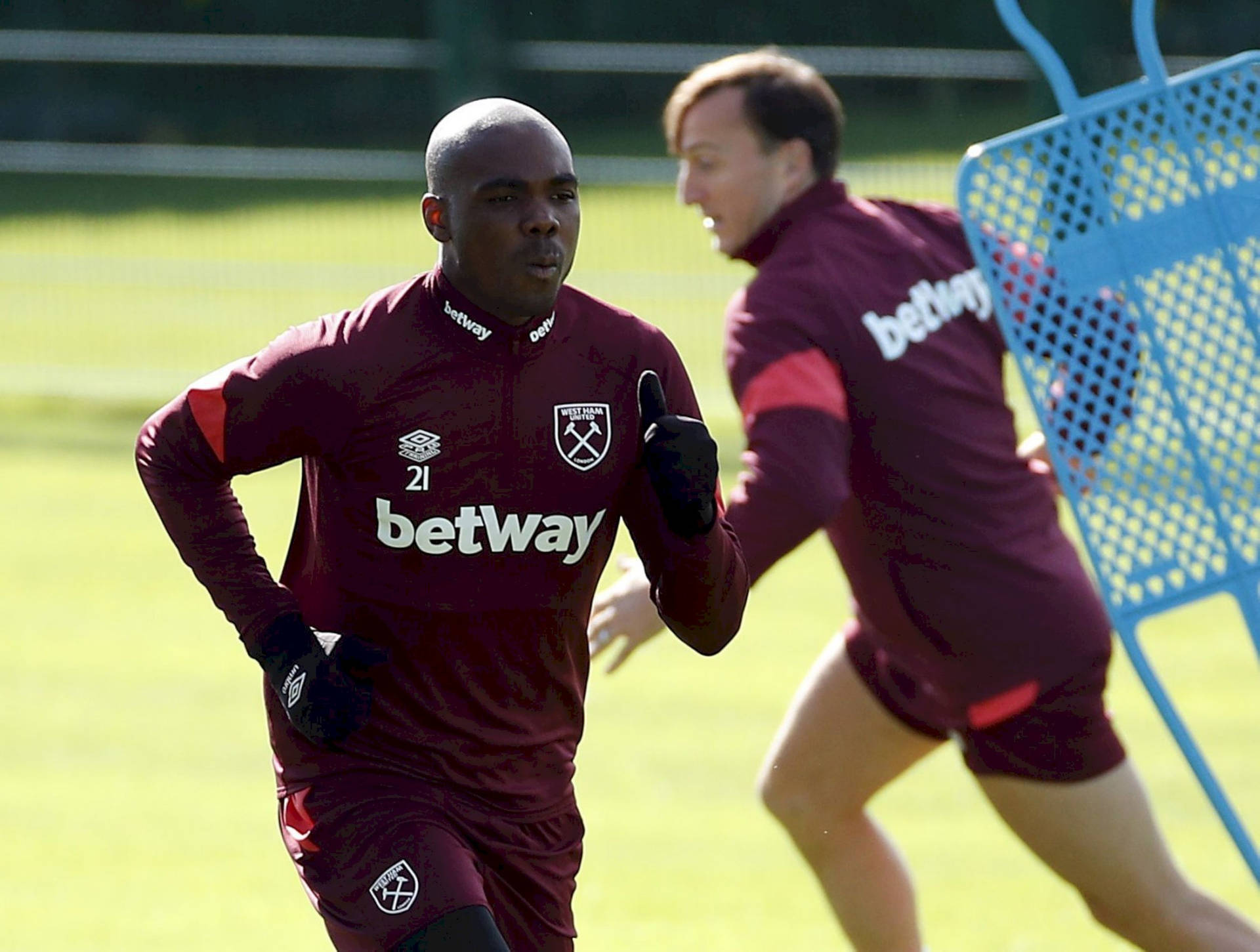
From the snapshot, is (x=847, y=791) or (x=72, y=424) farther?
(x=72, y=424)

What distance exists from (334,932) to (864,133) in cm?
1136

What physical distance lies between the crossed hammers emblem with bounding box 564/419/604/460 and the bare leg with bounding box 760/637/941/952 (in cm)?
152

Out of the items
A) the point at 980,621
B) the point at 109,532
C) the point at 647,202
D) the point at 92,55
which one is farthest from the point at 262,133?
the point at 980,621

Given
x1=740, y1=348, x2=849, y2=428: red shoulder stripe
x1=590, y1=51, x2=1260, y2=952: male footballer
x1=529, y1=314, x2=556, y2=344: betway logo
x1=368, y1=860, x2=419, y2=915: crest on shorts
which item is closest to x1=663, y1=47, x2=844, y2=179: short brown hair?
x1=590, y1=51, x2=1260, y2=952: male footballer

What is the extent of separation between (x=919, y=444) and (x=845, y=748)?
2.45 feet

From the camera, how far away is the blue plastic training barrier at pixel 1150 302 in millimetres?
3828

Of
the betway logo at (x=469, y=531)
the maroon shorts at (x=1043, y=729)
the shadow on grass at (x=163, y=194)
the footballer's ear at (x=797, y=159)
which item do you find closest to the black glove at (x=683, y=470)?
the betway logo at (x=469, y=531)

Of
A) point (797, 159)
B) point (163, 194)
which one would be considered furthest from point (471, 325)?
point (163, 194)

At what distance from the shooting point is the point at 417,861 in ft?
11.4

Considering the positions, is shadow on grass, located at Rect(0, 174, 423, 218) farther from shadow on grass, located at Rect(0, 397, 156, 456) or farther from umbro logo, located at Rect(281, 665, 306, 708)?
umbro logo, located at Rect(281, 665, 306, 708)

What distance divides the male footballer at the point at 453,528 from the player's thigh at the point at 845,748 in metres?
1.25

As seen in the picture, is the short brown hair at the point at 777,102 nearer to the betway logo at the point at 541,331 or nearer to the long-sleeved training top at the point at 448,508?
the long-sleeved training top at the point at 448,508

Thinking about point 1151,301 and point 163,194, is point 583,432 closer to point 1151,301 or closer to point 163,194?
point 1151,301

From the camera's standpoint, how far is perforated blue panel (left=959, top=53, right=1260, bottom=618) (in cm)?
384
